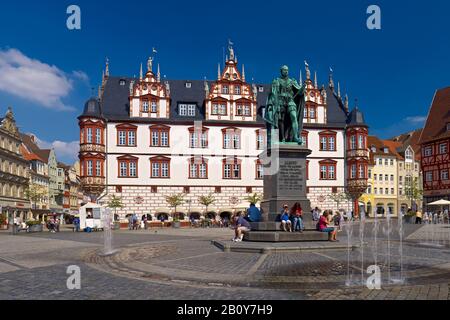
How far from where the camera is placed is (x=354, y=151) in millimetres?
49938

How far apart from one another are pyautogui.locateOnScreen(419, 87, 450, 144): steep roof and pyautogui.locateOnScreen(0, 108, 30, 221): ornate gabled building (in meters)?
50.2

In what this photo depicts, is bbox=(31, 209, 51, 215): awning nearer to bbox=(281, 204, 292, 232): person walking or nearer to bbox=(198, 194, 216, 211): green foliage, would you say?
bbox=(198, 194, 216, 211): green foliage

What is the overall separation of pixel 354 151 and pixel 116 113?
26534 millimetres

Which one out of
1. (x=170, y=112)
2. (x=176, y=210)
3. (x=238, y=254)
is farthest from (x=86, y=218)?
(x=238, y=254)

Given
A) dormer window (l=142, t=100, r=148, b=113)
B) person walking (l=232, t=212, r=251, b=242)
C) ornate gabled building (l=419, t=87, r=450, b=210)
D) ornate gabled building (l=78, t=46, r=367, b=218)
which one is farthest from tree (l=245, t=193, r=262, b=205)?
person walking (l=232, t=212, r=251, b=242)

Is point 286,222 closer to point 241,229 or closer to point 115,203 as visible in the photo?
point 241,229

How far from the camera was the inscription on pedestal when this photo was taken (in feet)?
49.4

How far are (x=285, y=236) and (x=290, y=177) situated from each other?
7.18 feet

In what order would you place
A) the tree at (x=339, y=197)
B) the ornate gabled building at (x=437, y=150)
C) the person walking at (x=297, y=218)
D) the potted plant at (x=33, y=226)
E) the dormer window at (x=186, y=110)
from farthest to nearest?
1. the ornate gabled building at (x=437, y=150)
2. the tree at (x=339, y=197)
3. the dormer window at (x=186, y=110)
4. the potted plant at (x=33, y=226)
5. the person walking at (x=297, y=218)

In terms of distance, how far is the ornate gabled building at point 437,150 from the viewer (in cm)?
5284

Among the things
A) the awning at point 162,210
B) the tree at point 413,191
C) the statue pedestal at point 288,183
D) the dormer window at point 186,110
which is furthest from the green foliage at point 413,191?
the statue pedestal at point 288,183

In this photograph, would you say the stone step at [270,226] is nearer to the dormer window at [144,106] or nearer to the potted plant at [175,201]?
the potted plant at [175,201]

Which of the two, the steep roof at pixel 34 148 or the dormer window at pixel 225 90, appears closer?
the dormer window at pixel 225 90

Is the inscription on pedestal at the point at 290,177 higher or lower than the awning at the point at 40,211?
higher
